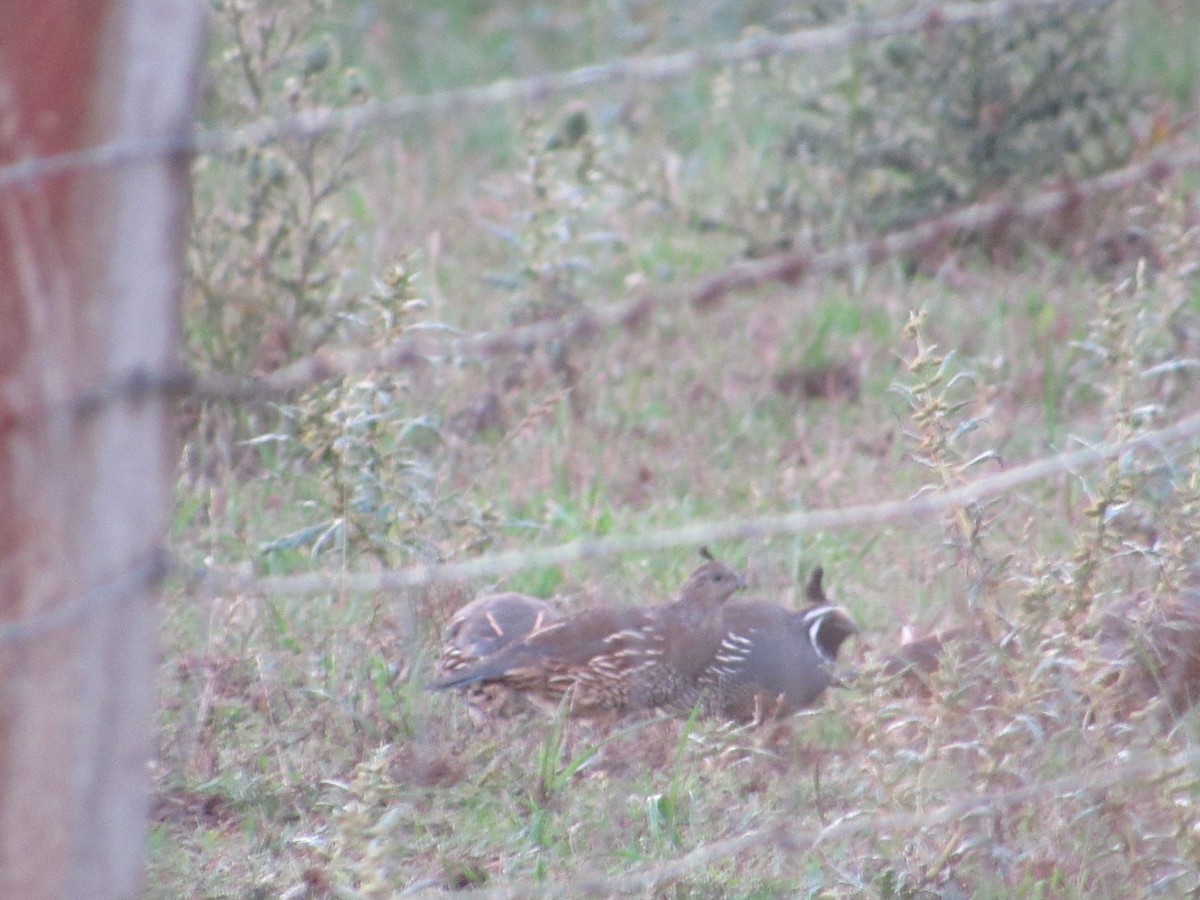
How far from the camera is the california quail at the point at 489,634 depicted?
14.7ft

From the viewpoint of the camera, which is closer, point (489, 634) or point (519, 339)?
point (519, 339)

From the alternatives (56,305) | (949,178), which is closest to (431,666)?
(56,305)

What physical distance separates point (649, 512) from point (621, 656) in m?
1.17

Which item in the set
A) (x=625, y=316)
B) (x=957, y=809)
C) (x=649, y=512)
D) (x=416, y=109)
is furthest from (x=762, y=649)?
(x=416, y=109)

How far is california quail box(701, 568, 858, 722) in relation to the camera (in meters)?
4.57

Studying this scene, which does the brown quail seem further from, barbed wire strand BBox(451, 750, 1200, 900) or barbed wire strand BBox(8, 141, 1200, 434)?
barbed wire strand BBox(8, 141, 1200, 434)

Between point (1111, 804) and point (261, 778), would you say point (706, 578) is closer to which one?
point (261, 778)

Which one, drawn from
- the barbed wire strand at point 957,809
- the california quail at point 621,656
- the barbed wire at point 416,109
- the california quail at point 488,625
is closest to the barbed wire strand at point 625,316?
the barbed wire at point 416,109

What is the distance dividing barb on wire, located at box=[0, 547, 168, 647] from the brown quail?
2839 millimetres

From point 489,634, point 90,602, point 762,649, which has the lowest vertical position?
point 762,649

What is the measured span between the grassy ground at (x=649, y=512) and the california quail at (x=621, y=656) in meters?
0.15

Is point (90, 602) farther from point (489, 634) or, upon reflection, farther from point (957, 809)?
point (489, 634)

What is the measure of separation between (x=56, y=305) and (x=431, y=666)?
2.84 meters

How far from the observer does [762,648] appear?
4.63 m
